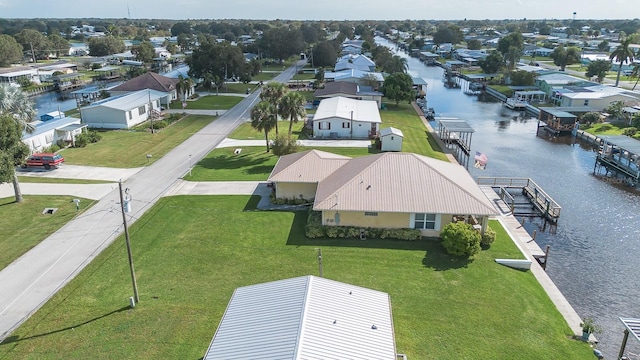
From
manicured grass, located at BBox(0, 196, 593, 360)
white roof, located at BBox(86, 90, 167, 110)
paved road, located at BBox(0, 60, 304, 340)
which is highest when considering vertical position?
white roof, located at BBox(86, 90, 167, 110)

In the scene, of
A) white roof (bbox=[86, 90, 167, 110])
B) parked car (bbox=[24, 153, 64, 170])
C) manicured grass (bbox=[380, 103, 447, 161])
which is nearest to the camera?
parked car (bbox=[24, 153, 64, 170])

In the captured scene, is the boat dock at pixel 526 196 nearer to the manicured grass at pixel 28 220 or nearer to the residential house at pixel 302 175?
the residential house at pixel 302 175

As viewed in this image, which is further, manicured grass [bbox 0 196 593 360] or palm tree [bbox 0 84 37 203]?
palm tree [bbox 0 84 37 203]

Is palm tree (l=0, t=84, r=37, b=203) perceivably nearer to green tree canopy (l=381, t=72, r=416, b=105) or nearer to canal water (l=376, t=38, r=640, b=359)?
canal water (l=376, t=38, r=640, b=359)

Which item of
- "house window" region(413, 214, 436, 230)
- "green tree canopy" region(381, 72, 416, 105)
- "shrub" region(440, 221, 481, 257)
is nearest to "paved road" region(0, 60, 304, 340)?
"house window" region(413, 214, 436, 230)

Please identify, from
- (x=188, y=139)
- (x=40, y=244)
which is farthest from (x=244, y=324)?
(x=188, y=139)

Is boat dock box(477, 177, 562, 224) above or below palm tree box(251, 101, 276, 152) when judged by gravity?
below

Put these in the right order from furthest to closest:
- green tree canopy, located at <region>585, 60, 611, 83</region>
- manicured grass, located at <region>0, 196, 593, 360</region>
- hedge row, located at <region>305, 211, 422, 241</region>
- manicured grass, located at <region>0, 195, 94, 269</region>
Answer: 1. green tree canopy, located at <region>585, 60, 611, 83</region>
2. hedge row, located at <region>305, 211, 422, 241</region>
3. manicured grass, located at <region>0, 195, 94, 269</region>
4. manicured grass, located at <region>0, 196, 593, 360</region>
